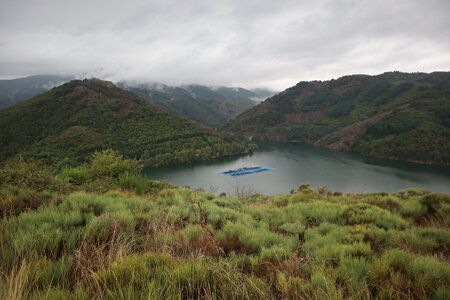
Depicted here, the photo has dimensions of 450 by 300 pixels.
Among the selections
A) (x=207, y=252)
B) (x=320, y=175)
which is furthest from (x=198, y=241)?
(x=320, y=175)

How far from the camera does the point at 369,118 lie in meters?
121

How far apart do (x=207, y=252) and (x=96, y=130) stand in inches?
3570

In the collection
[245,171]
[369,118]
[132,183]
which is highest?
[369,118]

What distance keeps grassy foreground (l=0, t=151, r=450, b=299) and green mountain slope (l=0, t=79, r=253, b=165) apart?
203 ft

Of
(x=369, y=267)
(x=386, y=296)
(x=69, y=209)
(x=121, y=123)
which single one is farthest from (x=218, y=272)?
(x=121, y=123)

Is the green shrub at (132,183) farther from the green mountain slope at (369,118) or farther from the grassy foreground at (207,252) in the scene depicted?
the green mountain slope at (369,118)

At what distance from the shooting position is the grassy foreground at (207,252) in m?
1.80

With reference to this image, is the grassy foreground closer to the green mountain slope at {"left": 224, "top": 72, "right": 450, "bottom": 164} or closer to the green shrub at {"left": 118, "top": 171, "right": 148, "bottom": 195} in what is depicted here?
the green shrub at {"left": 118, "top": 171, "right": 148, "bottom": 195}

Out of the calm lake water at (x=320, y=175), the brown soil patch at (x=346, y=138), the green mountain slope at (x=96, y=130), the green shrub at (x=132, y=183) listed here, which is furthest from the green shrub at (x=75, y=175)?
the brown soil patch at (x=346, y=138)

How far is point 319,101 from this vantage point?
179875 millimetres

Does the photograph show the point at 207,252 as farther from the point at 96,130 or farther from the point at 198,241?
the point at 96,130

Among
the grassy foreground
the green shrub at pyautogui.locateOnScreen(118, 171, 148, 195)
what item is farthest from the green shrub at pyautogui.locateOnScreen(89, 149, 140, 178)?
the grassy foreground

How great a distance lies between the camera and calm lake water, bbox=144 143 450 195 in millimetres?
47906

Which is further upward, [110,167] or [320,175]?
[110,167]
